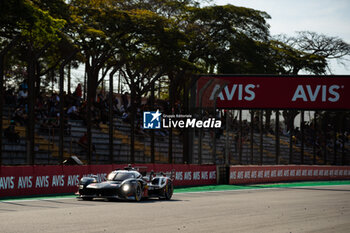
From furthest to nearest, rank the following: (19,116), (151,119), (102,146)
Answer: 1. (151,119)
2. (102,146)
3. (19,116)

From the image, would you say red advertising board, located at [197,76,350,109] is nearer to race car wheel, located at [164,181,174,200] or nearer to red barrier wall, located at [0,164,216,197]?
red barrier wall, located at [0,164,216,197]

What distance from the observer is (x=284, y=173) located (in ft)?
135

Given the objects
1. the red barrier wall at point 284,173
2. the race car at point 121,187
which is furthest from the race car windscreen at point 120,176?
the red barrier wall at point 284,173

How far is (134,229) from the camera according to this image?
11.5 m

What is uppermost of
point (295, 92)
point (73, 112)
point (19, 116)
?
point (295, 92)

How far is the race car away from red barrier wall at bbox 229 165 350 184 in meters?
15.2

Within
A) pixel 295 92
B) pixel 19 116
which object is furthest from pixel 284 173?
pixel 19 116

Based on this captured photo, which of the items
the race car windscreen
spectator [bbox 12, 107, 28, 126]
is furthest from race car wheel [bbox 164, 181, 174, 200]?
spectator [bbox 12, 107, 28, 126]

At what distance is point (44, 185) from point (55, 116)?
876 centimetres

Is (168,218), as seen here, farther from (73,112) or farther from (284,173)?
(284,173)

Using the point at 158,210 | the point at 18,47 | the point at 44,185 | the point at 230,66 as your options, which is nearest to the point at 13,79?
the point at 18,47

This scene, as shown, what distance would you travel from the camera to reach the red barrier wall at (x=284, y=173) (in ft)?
119

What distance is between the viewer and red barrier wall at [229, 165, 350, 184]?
3619 cm

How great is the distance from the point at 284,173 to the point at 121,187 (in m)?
23.8
